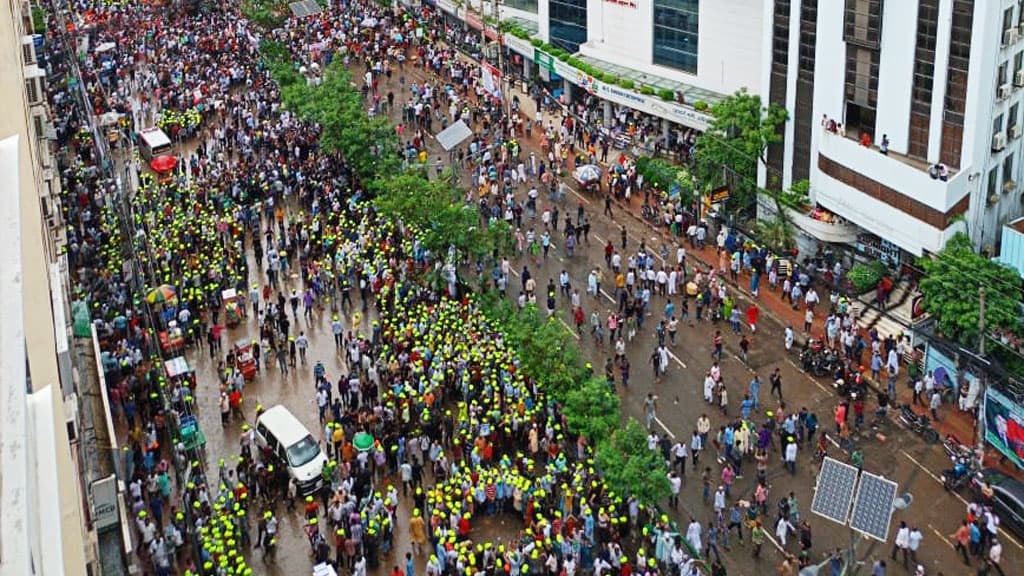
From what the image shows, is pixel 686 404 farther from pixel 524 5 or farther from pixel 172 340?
pixel 524 5

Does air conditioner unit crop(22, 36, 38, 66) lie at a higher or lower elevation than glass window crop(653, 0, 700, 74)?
higher

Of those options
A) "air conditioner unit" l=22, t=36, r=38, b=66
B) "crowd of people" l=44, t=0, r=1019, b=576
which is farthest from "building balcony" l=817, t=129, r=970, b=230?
"air conditioner unit" l=22, t=36, r=38, b=66

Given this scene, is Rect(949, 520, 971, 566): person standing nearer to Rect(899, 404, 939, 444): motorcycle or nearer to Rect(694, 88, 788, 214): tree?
Rect(899, 404, 939, 444): motorcycle

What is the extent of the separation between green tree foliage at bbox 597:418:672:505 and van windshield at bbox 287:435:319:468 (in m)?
9.25

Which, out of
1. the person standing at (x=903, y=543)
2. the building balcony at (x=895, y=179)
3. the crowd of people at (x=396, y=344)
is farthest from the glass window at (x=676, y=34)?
the person standing at (x=903, y=543)

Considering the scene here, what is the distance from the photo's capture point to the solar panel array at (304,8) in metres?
81.8

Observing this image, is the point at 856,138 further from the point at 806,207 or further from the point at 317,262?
the point at 317,262

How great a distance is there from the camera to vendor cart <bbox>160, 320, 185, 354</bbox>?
45.7m

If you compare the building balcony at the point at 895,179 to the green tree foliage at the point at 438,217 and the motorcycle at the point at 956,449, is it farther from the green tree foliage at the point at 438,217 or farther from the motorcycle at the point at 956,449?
the green tree foliage at the point at 438,217

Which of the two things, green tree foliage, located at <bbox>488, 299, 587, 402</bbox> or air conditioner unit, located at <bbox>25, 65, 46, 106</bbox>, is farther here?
air conditioner unit, located at <bbox>25, 65, 46, 106</bbox>

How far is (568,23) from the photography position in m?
69.2

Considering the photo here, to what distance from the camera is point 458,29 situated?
7975cm

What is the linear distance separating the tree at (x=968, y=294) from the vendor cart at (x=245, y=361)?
23.4 meters

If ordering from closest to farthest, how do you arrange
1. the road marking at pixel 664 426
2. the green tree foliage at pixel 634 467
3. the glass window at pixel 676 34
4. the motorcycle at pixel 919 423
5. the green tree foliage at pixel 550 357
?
the green tree foliage at pixel 634 467
the green tree foliage at pixel 550 357
the motorcycle at pixel 919 423
the road marking at pixel 664 426
the glass window at pixel 676 34
